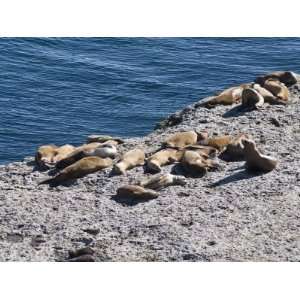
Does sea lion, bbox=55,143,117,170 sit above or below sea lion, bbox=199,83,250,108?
below

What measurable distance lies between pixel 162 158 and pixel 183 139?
764 mm

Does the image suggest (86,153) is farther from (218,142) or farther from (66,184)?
(218,142)

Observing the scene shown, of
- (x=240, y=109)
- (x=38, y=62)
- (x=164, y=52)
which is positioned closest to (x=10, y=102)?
(x=38, y=62)

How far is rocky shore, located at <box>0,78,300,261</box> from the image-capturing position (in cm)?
778

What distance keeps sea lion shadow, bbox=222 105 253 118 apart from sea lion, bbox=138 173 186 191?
2541 mm

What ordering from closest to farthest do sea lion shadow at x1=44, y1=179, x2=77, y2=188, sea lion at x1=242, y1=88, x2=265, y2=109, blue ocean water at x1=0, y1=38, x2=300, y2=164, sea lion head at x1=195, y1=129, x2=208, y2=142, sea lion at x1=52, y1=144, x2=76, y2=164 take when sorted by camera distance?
sea lion shadow at x1=44, y1=179, x2=77, y2=188, sea lion at x1=52, y1=144, x2=76, y2=164, sea lion head at x1=195, y1=129, x2=208, y2=142, sea lion at x1=242, y1=88, x2=265, y2=109, blue ocean water at x1=0, y1=38, x2=300, y2=164

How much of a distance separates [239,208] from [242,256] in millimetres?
1206

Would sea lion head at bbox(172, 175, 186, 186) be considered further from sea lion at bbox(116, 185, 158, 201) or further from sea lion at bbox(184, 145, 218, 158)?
sea lion at bbox(184, 145, 218, 158)

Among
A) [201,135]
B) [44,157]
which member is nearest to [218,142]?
[201,135]

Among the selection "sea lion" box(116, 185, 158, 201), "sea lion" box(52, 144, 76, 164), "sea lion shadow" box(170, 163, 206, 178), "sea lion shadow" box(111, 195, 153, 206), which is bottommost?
"sea lion shadow" box(111, 195, 153, 206)

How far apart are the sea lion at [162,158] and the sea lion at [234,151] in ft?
1.92

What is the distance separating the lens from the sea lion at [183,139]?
10.6 m

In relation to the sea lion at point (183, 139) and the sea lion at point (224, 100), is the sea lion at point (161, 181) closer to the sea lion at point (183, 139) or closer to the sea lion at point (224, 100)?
the sea lion at point (183, 139)

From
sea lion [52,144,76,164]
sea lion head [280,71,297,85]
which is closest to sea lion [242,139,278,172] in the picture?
sea lion [52,144,76,164]
